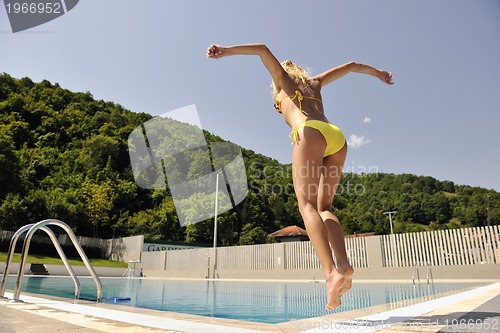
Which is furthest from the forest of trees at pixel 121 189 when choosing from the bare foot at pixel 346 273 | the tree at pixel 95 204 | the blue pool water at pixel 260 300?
the bare foot at pixel 346 273

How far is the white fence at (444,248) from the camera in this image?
29.2 feet

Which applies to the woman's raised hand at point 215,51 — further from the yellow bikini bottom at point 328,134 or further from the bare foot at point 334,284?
the bare foot at point 334,284

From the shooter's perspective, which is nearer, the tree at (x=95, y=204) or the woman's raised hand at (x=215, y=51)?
the woman's raised hand at (x=215, y=51)

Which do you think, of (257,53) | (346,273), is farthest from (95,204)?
(346,273)

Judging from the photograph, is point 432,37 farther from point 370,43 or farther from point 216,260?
point 216,260

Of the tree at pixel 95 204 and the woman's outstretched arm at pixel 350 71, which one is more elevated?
the tree at pixel 95 204

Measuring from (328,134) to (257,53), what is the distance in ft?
1.86

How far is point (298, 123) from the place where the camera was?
160cm

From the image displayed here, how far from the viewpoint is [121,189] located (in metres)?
32.3

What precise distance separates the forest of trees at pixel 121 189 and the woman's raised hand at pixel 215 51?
87.9 feet

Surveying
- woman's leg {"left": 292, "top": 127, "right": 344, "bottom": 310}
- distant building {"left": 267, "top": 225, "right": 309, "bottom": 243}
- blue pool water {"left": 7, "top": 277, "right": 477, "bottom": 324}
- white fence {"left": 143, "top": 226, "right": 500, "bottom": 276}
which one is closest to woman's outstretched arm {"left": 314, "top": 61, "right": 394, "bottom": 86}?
woman's leg {"left": 292, "top": 127, "right": 344, "bottom": 310}

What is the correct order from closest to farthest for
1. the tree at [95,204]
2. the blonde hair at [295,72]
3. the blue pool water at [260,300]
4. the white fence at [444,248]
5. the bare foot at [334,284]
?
the bare foot at [334,284]
the blonde hair at [295,72]
the blue pool water at [260,300]
the white fence at [444,248]
the tree at [95,204]

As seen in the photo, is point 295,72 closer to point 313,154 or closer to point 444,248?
point 313,154

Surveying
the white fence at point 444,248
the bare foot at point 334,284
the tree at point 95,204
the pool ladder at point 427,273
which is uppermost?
the tree at point 95,204
